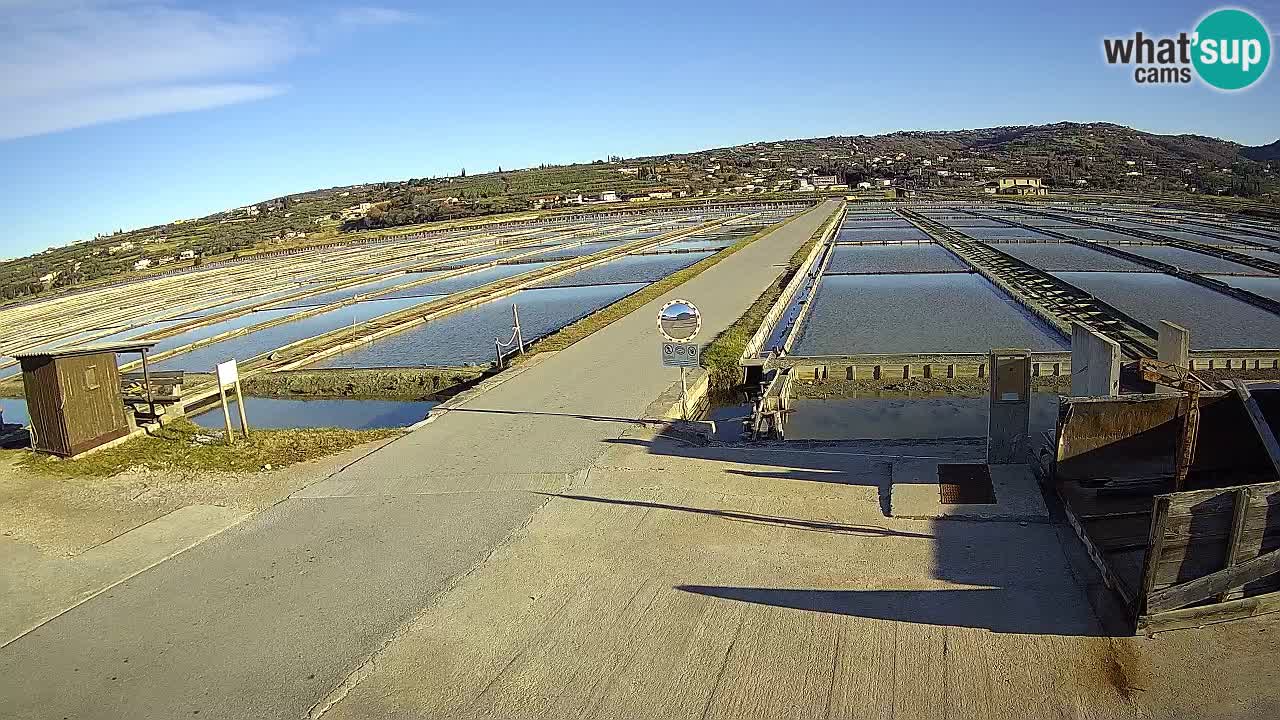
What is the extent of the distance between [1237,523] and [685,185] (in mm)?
123537

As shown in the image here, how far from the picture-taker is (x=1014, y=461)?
7.57 metres

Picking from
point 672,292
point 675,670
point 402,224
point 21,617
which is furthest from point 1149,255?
point 402,224

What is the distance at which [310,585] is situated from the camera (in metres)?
6.38

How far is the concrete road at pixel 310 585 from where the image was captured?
16.8ft

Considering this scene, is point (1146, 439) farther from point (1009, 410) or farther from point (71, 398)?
point (71, 398)

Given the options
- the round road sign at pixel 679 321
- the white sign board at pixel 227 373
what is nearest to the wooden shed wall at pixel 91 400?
the white sign board at pixel 227 373

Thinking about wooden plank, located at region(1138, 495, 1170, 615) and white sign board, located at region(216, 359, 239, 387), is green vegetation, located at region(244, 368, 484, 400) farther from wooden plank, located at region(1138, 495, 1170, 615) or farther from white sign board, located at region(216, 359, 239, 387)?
wooden plank, located at region(1138, 495, 1170, 615)

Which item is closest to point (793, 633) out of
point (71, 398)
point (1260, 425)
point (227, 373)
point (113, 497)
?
point (1260, 425)

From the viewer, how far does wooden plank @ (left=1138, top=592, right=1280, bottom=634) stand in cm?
491

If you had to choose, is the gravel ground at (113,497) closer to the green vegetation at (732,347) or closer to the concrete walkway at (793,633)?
the concrete walkway at (793,633)

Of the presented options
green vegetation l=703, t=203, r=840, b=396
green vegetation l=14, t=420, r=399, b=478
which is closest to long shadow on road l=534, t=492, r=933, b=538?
green vegetation l=14, t=420, r=399, b=478

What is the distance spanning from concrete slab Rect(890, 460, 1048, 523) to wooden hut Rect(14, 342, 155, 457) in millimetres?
9695

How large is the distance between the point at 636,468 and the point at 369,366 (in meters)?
11.7

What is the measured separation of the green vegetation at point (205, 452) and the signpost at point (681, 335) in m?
3.79
